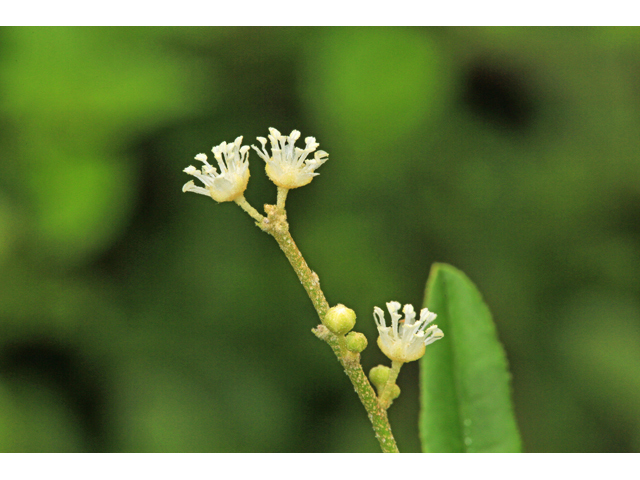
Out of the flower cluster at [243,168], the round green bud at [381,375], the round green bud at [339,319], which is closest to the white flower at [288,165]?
the flower cluster at [243,168]

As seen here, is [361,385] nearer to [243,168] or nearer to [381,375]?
[381,375]

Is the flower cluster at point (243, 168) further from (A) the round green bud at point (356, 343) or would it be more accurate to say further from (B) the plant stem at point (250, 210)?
(A) the round green bud at point (356, 343)

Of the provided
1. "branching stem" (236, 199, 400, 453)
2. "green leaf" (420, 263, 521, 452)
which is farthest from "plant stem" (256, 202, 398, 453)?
"green leaf" (420, 263, 521, 452)

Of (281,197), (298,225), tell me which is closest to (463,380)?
(281,197)

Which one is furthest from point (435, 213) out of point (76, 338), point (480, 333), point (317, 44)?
point (76, 338)

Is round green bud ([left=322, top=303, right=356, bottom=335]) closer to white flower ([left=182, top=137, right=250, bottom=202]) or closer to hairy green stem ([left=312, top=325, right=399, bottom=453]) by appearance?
hairy green stem ([left=312, top=325, right=399, bottom=453])

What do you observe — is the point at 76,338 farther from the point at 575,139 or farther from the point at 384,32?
the point at 575,139
